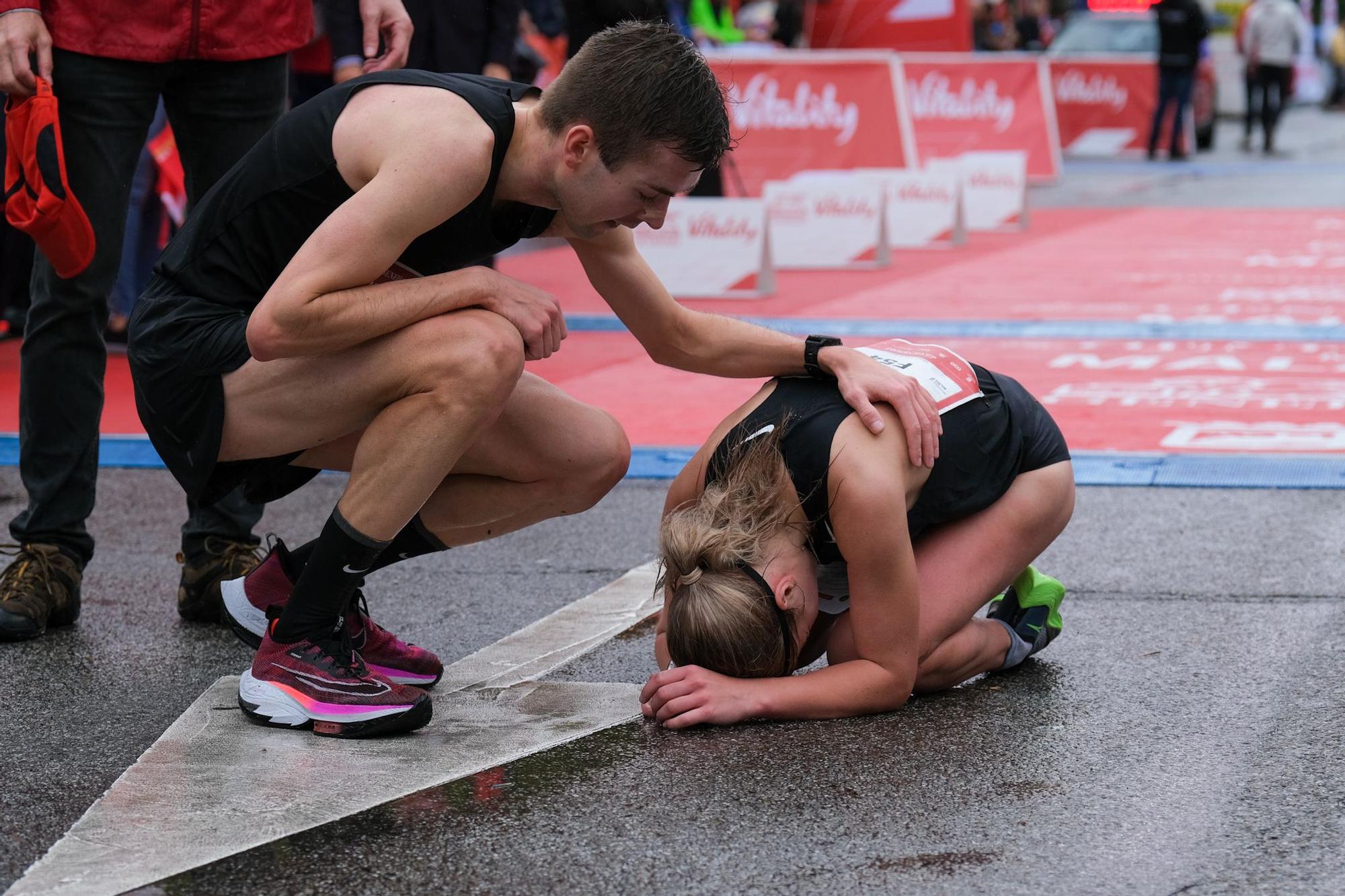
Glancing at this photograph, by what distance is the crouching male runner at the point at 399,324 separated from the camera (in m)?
2.60

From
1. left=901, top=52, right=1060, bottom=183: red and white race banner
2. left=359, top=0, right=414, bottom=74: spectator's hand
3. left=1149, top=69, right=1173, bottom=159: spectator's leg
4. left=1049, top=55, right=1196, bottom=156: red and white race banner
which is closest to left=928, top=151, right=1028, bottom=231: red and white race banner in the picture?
Result: left=901, top=52, right=1060, bottom=183: red and white race banner

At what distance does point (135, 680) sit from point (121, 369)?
151 inches

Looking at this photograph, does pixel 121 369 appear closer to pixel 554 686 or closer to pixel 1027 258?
pixel 554 686

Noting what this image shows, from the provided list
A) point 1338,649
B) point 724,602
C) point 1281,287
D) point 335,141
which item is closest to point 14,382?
point 335,141

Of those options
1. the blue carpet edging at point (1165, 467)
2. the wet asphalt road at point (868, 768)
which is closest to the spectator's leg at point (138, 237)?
the blue carpet edging at point (1165, 467)

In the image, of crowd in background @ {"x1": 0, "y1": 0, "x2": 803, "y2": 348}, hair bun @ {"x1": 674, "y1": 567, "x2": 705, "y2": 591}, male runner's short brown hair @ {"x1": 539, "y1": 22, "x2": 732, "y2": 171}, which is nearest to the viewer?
male runner's short brown hair @ {"x1": 539, "y1": 22, "x2": 732, "y2": 171}

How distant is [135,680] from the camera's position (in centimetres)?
308

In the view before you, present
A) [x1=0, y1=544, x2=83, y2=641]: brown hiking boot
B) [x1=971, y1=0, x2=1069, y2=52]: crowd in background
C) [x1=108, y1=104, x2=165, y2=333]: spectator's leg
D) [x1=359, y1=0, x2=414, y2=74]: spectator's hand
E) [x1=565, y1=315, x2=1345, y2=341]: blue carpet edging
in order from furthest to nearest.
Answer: [x1=971, y1=0, x2=1069, y2=52]: crowd in background < [x1=565, y1=315, x2=1345, y2=341]: blue carpet edging < [x1=108, y1=104, x2=165, y2=333]: spectator's leg < [x1=359, y1=0, x2=414, y2=74]: spectator's hand < [x1=0, y1=544, x2=83, y2=641]: brown hiking boot

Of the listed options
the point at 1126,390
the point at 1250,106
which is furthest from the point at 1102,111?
the point at 1126,390

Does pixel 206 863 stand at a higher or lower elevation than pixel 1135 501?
higher

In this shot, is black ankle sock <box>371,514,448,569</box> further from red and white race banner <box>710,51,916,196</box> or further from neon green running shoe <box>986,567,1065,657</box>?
red and white race banner <box>710,51,916,196</box>

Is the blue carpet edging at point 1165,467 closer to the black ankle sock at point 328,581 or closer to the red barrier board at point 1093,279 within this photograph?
the black ankle sock at point 328,581

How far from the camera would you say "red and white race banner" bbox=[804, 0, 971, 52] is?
15.5 m

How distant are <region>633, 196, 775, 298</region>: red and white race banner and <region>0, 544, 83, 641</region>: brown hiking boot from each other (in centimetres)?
528
